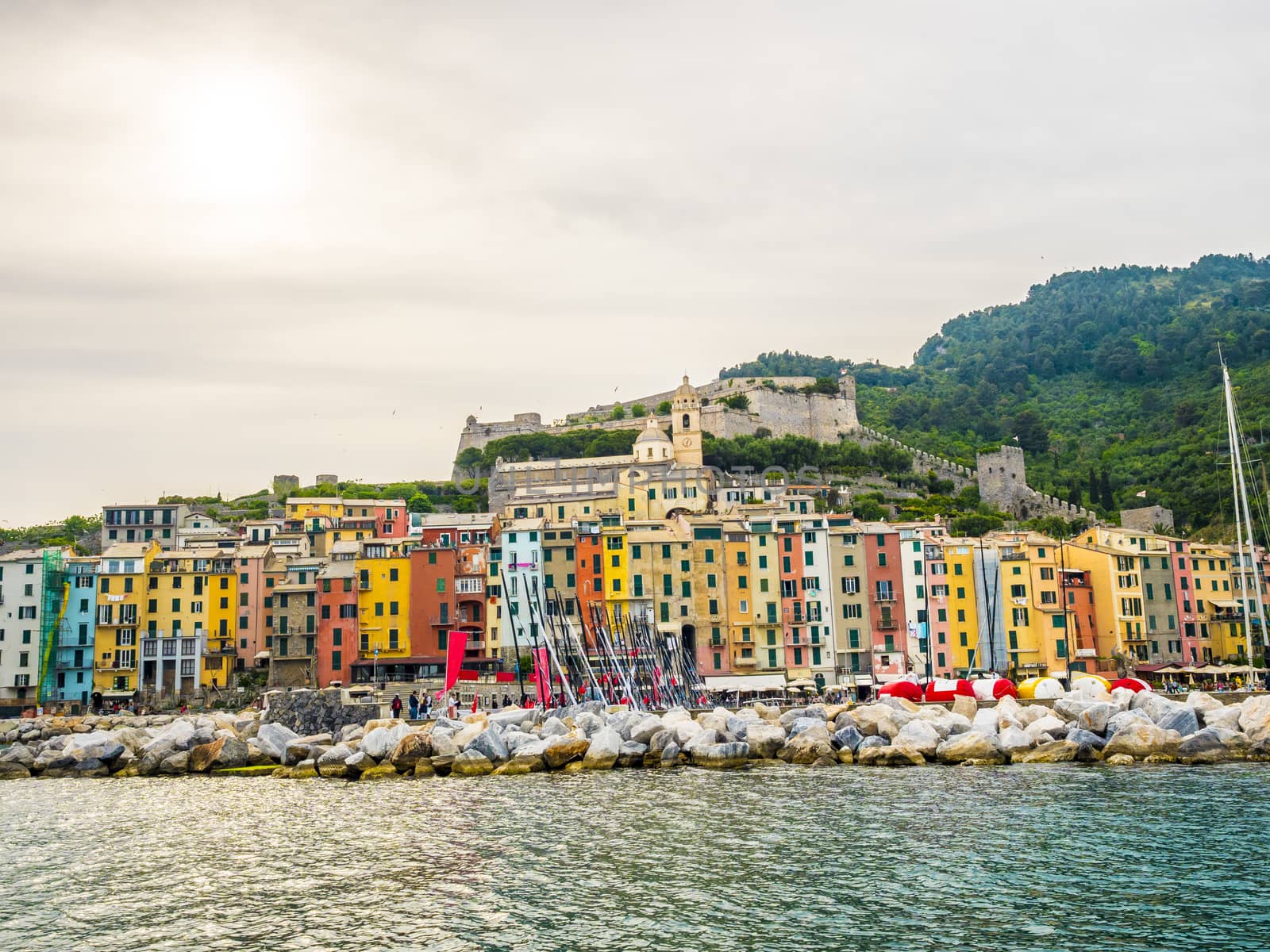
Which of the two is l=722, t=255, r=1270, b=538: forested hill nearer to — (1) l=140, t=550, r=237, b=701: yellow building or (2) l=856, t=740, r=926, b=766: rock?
(2) l=856, t=740, r=926, b=766: rock

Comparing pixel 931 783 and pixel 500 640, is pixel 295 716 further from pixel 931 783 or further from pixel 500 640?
pixel 931 783

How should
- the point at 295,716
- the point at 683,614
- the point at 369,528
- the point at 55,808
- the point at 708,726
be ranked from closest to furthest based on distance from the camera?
the point at 55,808 → the point at 708,726 → the point at 295,716 → the point at 683,614 → the point at 369,528

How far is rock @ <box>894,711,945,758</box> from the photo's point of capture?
1426 inches

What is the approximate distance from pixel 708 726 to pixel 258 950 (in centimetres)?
2533

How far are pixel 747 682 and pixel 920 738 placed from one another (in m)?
25.2

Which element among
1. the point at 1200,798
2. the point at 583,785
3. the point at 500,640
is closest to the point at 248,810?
the point at 583,785

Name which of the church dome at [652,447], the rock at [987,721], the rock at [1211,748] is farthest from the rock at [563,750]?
the church dome at [652,447]

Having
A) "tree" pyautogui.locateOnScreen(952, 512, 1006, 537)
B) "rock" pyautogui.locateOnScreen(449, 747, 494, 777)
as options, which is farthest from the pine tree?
"rock" pyautogui.locateOnScreen(449, 747, 494, 777)

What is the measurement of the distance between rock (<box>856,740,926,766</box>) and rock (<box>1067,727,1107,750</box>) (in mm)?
4261

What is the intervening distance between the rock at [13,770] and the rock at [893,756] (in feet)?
93.5

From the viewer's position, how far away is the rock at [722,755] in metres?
36.3

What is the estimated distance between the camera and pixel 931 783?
102 ft

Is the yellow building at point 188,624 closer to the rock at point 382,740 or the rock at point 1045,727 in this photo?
the rock at point 382,740

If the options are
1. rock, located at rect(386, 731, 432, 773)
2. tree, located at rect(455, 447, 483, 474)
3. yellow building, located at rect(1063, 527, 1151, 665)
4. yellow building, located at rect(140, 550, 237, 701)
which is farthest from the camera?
tree, located at rect(455, 447, 483, 474)
